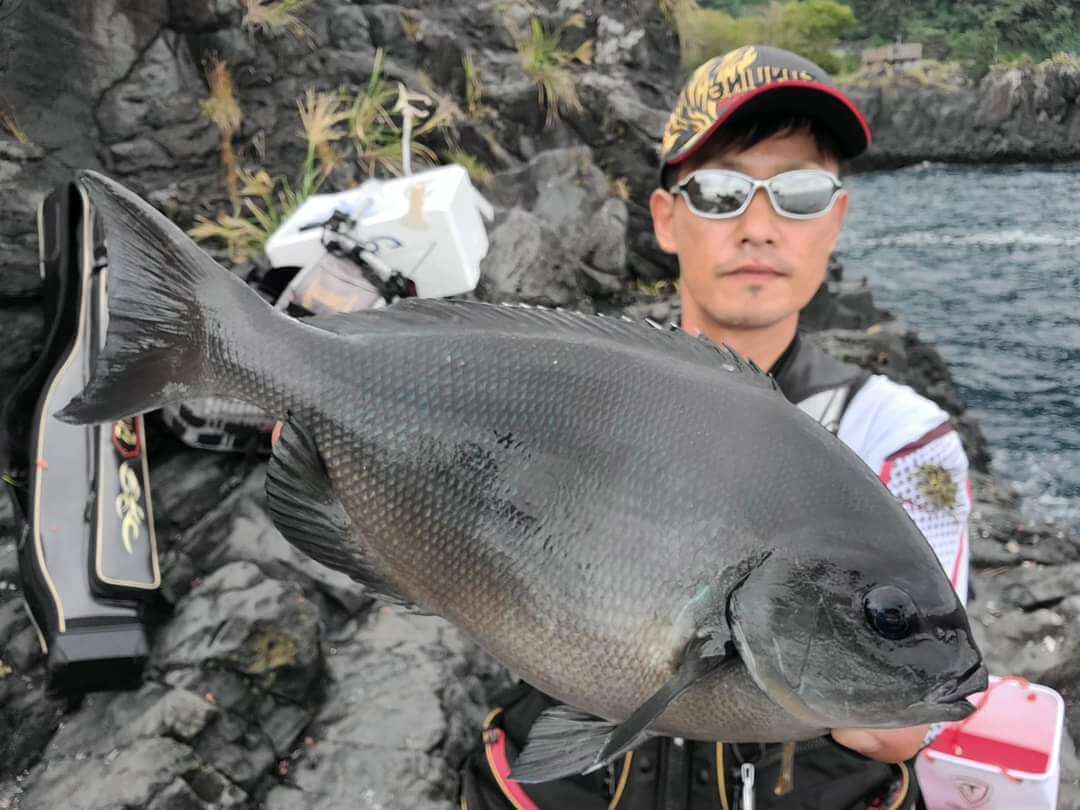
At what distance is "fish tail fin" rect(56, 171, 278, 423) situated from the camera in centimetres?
123

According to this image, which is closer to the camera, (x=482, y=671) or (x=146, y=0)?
(x=482, y=671)

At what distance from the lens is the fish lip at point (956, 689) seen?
945 mm

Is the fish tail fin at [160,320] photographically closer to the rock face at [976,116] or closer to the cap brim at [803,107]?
the cap brim at [803,107]

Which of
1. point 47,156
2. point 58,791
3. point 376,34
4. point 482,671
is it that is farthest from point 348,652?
point 376,34

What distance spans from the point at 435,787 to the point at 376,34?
7013mm

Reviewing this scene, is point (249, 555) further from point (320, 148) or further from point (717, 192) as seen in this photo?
point (320, 148)

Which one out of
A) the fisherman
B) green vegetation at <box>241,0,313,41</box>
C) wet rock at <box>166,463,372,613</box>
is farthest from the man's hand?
green vegetation at <box>241,0,313,41</box>


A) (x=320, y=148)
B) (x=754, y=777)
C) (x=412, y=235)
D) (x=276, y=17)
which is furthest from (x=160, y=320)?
(x=276, y=17)

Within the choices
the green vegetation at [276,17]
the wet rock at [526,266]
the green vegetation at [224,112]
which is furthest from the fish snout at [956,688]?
the green vegetation at [276,17]

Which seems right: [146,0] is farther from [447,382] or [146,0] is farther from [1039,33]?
[1039,33]

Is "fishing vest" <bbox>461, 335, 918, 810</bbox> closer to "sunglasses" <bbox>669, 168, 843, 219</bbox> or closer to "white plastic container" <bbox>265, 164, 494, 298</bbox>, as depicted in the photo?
"sunglasses" <bbox>669, 168, 843, 219</bbox>

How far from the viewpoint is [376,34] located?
7.44 metres

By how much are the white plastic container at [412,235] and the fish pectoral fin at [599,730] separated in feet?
9.05

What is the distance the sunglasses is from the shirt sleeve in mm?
535
